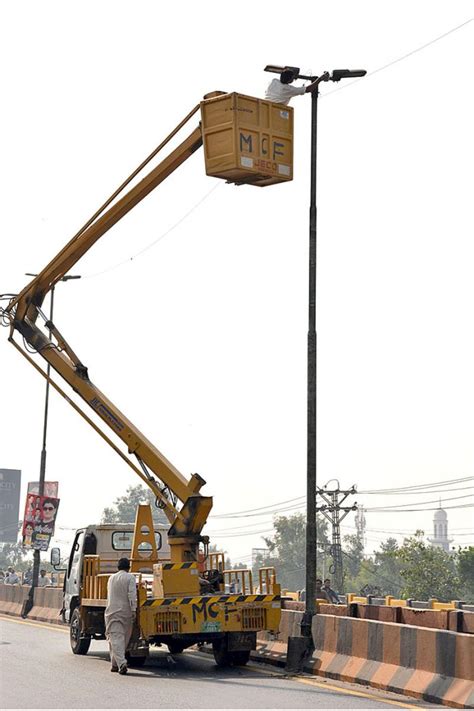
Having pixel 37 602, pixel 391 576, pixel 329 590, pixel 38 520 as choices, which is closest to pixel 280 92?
pixel 329 590

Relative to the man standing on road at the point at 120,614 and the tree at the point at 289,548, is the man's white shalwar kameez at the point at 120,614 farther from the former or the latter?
the tree at the point at 289,548

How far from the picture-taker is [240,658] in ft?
60.3

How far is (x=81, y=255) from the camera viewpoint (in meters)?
23.1

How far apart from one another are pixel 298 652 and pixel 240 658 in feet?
4.90

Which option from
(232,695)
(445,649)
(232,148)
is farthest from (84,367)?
(445,649)

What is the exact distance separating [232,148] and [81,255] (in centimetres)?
Answer: 515

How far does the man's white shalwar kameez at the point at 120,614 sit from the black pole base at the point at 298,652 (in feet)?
7.80

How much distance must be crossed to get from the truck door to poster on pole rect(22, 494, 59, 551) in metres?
17.3

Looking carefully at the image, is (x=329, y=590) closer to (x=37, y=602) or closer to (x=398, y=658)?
(x=37, y=602)

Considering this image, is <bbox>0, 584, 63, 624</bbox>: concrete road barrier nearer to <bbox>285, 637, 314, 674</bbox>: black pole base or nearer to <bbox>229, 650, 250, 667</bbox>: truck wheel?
<bbox>229, 650, 250, 667</bbox>: truck wheel

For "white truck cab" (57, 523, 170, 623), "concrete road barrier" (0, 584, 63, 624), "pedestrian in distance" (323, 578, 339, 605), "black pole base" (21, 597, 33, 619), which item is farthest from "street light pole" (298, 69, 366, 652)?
"black pole base" (21, 597, 33, 619)

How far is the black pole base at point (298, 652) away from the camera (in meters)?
17.2

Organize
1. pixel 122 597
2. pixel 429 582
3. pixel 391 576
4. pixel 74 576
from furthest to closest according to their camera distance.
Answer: pixel 391 576
pixel 429 582
pixel 74 576
pixel 122 597

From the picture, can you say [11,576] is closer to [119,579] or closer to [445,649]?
[119,579]
